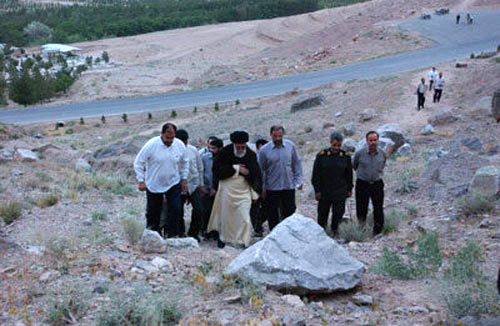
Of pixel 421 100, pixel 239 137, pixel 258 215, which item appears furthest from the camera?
pixel 421 100

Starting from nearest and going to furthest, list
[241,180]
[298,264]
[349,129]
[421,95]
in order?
[298,264], [241,180], [349,129], [421,95]

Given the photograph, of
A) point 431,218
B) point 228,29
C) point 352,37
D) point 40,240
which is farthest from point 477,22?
point 40,240

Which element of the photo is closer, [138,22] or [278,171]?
[278,171]

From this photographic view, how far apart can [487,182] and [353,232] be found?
2.38 metres

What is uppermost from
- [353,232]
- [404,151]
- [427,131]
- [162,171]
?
[162,171]

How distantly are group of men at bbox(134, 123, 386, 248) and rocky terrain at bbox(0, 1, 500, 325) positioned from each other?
0.38m

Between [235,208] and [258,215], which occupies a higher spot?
[235,208]

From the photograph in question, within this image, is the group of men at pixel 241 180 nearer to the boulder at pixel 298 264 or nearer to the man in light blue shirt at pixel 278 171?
the man in light blue shirt at pixel 278 171

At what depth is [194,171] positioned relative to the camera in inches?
321

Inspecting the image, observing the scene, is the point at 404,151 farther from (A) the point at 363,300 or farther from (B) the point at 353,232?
(A) the point at 363,300

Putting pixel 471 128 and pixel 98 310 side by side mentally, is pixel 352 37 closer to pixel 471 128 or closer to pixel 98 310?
pixel 471 128

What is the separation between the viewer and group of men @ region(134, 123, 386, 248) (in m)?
7.49

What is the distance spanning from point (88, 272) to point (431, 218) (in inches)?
207

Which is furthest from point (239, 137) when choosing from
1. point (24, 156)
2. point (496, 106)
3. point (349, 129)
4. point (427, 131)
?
point (349, 129)
